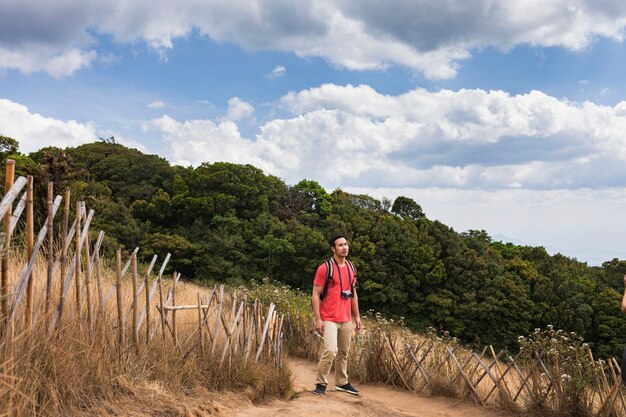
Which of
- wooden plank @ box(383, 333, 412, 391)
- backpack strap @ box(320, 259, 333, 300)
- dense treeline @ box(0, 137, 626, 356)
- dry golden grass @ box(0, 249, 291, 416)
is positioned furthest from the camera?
dense treeline @ box(0, 137, 626, 356)

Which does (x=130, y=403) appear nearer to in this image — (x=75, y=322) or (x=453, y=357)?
(x=75, y=322)

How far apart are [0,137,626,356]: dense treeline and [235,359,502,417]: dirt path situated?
20.9 metres

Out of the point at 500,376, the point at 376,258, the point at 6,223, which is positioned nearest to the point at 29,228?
the point at 6,223

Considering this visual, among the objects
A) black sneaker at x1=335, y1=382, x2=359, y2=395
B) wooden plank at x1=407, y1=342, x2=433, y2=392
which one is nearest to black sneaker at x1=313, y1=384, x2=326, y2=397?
black sneaker at x1=335, y1=382, x2=359, y2=395

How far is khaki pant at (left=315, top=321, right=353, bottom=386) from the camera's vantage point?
5.29 m

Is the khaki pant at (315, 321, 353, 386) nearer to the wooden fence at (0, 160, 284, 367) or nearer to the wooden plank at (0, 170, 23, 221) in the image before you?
the wooden fence at (0, 160, 284, 367)

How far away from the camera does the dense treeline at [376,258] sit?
2828cm

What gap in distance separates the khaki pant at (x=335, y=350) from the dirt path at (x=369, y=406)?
197 mm

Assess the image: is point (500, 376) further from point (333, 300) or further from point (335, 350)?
point (333, 300)

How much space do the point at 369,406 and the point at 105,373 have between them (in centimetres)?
275

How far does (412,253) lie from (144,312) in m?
26.9

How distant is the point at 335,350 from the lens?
531 centimetres

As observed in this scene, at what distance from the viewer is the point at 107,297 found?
4672 millimetres

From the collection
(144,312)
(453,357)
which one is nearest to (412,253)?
(453,357)
